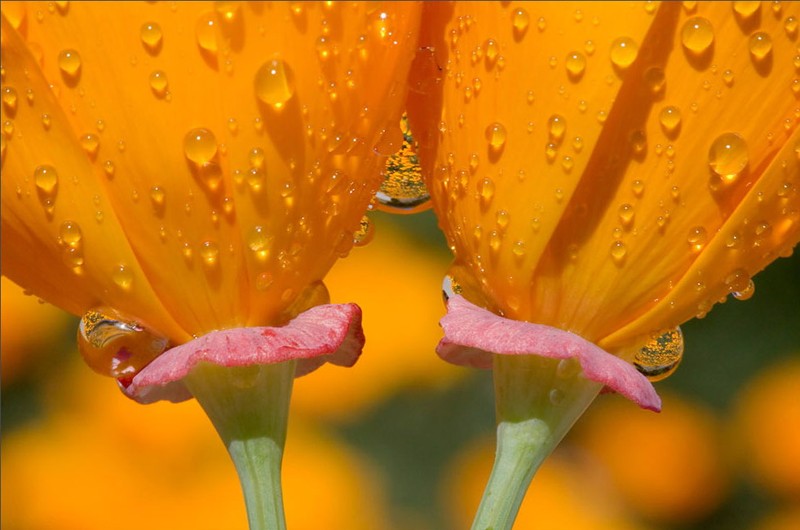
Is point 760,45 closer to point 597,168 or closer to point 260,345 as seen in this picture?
point 597,168

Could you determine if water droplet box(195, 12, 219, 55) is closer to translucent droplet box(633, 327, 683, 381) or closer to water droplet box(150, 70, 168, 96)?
water droplet box(150, 70, 168, 96)

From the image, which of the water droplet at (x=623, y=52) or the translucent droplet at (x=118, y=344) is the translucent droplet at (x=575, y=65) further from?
the translucent droplet at (x=118, y=344)

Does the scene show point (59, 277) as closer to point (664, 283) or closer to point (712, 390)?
point (664, 283)

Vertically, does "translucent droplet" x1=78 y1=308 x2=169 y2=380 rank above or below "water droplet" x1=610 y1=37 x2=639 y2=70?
below

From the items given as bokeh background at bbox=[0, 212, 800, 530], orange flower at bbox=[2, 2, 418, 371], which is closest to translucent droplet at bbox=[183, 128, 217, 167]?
orange flower at bbox=[2, 2, 418, 371]

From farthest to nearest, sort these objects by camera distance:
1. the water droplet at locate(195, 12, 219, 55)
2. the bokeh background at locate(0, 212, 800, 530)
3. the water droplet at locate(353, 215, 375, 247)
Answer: the bokeh background at locate(0, 212, 800, 530), the water droplet at locate(353, 215, 375, 247), the water droplet at locate(195, 12, 219, 55)

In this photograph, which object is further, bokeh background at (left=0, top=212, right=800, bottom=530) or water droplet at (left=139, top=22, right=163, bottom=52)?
bokeh background at (left=0, top=212, right=800, bottom=530)

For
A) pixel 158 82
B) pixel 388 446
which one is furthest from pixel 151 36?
pixel 388 446

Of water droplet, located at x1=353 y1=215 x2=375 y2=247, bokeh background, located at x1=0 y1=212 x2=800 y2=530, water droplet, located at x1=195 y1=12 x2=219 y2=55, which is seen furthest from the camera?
bokeh background, located at x1=0 y1=212 x2=800 y2=530
